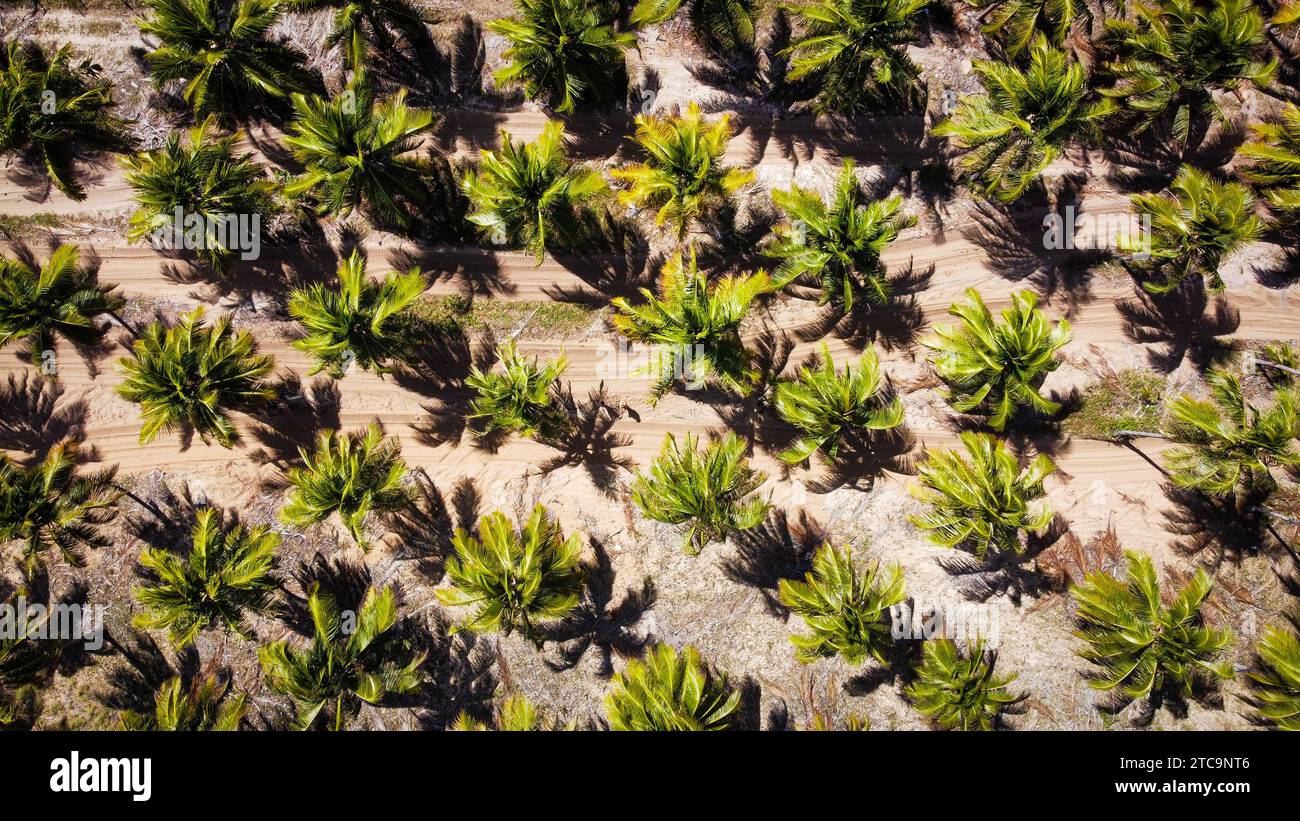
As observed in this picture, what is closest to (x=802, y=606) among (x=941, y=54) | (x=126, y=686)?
(x=941, y=54)

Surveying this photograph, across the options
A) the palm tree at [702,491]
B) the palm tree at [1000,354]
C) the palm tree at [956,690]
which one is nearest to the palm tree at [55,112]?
the palm tree at [702,491]

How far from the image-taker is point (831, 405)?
1538cm

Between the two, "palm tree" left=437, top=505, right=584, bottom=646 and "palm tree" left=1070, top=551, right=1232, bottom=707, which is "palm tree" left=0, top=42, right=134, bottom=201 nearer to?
"palm tree" left=437, top=505, right=584, bottom=646

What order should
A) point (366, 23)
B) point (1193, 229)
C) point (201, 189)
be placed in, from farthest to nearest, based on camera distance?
point (366, 23)
point (201, 189)
point (1193, 229)

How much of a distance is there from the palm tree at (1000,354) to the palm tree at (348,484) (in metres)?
12.8

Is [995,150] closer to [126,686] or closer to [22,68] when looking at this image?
[22,68]

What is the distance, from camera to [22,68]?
1634 cm

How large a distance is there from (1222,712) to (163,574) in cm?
2411

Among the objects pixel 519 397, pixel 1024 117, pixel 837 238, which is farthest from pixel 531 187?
pixel 1024 117

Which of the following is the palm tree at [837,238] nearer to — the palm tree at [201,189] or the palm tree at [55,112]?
the palm tree at [201,189]

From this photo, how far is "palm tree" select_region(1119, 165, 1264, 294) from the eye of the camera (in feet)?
49.2

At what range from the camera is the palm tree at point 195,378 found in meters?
15.5

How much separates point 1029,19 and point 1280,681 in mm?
15761

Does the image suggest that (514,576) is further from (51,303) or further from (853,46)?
(853,46)
